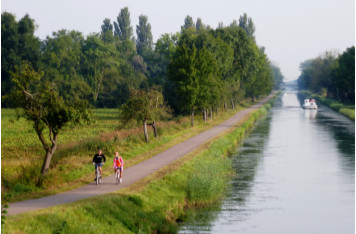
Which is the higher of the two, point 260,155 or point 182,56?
point 182,56

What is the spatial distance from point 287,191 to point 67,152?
14.8 meters

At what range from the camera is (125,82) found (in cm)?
11112

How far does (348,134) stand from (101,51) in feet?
221

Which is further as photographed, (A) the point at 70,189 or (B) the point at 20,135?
(B) the point at 20,135

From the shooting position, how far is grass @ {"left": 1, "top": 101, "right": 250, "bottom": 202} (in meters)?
25.5

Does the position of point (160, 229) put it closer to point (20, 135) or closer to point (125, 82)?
point (20, 135)

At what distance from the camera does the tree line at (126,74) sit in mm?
26688

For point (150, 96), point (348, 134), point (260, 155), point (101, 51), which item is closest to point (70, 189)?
point (150, 96)

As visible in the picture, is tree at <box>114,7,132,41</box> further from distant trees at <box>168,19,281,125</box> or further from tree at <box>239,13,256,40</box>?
distant trees at <box>168,19,281,125</box>

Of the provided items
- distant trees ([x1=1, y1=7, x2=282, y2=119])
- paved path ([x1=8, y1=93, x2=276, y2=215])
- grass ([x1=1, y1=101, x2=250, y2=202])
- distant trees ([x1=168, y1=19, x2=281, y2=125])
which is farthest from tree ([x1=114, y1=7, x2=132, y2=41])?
paved path ([x1=8, y1=93, x2=276, y2=215])

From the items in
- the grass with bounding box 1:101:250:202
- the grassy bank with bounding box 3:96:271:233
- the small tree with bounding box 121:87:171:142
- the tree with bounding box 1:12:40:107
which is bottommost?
the grassy bank with bounding box 3:96:271:233

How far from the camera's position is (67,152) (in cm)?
3675

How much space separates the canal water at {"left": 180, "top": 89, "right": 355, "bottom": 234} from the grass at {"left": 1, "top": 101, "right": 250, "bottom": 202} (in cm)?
628

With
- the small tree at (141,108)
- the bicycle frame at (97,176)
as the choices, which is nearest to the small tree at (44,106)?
the bicycle frame at (97,176)
